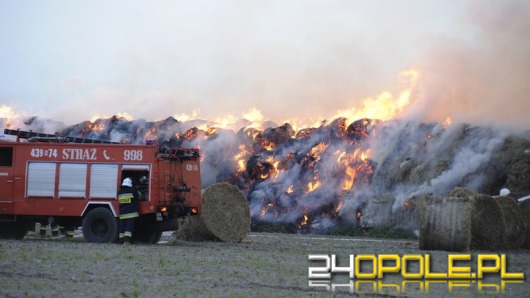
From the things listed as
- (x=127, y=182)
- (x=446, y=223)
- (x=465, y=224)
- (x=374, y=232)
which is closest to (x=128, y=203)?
(x=127, y=182)

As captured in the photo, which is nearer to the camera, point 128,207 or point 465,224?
point 465,224

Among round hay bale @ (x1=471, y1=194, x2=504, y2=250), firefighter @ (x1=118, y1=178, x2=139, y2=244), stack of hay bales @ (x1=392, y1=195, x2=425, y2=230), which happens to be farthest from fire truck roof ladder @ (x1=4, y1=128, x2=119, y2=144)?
stack of hay bales @ (x1=392, y1=195, x2=425, y2=230)

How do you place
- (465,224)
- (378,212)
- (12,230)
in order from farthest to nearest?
1. (378,212)
2. (12,230)
3. (465,224)

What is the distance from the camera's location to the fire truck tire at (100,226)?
23266 mm

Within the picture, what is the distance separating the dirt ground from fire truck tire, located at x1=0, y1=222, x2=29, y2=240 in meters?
3.13

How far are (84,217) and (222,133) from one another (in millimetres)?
18169

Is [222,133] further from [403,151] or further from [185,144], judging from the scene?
[403,151]

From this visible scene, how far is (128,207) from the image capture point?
2286cm

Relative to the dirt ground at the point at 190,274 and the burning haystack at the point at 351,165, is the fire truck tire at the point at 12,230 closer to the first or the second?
the dirt ground at the point at 190,274

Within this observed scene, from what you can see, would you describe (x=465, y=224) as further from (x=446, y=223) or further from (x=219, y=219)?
(x=219, y=219)

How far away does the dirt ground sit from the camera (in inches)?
535

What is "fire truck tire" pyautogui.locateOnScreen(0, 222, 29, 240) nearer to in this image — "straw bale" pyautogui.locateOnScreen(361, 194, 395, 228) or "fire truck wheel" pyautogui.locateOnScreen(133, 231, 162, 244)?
"fire truck wheel" pyautogui.locateOnScreen(133, 231, 162, 244)

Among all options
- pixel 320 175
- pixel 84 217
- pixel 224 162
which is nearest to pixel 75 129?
pixel 224 162

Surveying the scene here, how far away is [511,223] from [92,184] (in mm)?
11744
